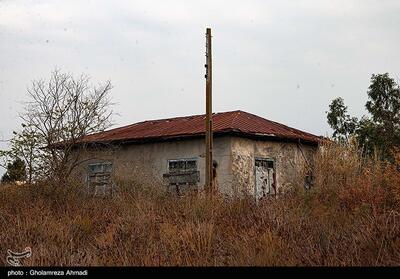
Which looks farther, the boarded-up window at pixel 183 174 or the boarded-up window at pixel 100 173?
the boarded-up window at pixel 100 173

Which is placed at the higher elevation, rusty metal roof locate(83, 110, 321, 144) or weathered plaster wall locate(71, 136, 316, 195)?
rusty metal roof locate(83, 110, 321, 144)

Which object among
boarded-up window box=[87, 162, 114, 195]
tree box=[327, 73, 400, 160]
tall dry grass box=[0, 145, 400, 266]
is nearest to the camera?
tall dry grass box=[0, 145, 400, 266]

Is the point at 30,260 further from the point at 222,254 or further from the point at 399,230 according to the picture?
the point at 399,230

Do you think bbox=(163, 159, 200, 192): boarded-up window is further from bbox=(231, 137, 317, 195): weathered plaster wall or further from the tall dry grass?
the tall dry grass

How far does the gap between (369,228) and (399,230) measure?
1.22ft

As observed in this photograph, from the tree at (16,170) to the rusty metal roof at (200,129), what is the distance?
10.2 ft

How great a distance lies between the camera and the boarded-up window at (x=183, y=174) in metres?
16.5

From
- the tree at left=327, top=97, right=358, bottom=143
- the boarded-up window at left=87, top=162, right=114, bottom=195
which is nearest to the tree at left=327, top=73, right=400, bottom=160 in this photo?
the tree at left=327, top=97, right=358, bottom=143

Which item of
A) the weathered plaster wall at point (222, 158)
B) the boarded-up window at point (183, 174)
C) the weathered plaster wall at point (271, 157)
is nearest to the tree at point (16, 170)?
the weathered plaster wall at point (222, 158)

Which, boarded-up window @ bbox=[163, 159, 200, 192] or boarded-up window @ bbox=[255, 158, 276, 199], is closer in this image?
boarded-up window @ bbox=[163, 159, 200, 192]

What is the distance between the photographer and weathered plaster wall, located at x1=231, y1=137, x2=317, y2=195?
1600cm

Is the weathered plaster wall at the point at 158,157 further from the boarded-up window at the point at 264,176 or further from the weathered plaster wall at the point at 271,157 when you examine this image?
the boarded-up window at the point at 264,176

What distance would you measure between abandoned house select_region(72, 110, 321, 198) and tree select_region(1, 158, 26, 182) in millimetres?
2304
